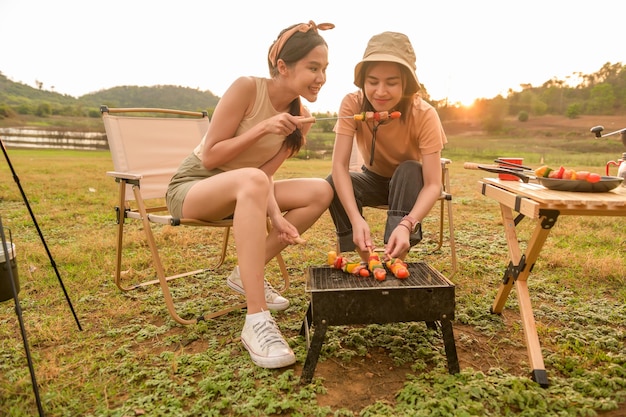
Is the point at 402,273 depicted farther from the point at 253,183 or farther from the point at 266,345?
the point at 253,183

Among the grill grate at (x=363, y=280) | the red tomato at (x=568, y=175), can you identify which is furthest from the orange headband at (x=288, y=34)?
the red tomato at (x=568, y=175)

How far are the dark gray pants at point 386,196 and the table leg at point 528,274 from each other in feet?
1.64

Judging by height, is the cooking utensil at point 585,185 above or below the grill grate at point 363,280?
above

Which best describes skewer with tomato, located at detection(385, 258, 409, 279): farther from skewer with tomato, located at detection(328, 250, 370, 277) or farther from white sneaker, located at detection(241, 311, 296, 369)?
white sneaker, located at detection(241, 311, 296, 369)

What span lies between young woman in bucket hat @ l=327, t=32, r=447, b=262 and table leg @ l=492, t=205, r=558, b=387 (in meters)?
0.50

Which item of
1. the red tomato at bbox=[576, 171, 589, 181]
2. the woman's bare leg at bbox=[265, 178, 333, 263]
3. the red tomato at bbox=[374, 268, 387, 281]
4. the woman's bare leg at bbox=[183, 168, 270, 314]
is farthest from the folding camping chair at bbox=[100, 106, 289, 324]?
the red tomato at bbox=[576, 171, 589, 181]

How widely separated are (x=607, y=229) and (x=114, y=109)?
17.4 feet

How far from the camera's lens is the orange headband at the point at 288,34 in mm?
2387

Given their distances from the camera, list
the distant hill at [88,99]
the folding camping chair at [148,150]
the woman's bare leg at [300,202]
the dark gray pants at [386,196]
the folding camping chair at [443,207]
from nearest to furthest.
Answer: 1. the dark gray pants at [386,196]
2. the woman's bare leg at [300,202]
3. the folding camping chair at [148,150]
4. the folding camping chair at [443,207]
5. the distant hill at [88,99]

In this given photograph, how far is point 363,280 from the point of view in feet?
6.57

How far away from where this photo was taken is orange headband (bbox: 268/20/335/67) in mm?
2387

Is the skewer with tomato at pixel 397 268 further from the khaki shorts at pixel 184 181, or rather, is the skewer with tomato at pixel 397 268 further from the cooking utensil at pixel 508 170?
the khaki shorts at pixel 184 181

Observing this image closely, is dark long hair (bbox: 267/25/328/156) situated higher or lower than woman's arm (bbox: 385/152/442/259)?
higher

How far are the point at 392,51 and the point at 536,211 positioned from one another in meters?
1.20
